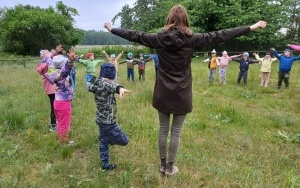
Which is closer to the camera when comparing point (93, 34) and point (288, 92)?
point (288, 92)

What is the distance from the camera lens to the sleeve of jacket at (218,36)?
354 centimetres

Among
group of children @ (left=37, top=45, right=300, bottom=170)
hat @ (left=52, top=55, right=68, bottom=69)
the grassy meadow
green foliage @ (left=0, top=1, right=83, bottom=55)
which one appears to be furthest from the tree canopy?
hat @ (left=52, top=55, right=68, bottom=69)

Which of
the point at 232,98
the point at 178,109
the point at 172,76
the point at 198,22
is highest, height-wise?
the point at 198,22

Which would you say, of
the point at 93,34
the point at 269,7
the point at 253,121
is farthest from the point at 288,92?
the point at 93,34

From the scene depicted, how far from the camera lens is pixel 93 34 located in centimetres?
12025

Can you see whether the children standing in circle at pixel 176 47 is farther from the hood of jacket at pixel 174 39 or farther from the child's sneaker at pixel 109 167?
the child's sneaker at pixel 109 167

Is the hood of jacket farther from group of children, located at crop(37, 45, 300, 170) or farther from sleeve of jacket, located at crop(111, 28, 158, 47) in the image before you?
group of children, located at crop(37, 45, 300, 170)

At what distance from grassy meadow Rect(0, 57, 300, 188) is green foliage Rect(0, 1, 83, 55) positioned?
32101 mm

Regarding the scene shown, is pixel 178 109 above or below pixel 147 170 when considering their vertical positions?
above

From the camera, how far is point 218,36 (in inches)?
140

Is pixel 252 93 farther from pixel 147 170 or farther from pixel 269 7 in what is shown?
pixel 269 7

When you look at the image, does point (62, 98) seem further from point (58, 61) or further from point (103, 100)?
point (103, 100)

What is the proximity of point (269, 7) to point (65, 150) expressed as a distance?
30053 mm

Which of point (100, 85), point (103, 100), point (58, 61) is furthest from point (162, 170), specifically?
point (58, 61)
